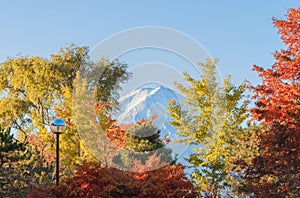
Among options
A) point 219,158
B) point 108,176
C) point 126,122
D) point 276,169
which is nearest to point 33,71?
point 126,122

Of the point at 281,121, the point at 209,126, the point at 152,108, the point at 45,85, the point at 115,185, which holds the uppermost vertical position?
the point at 45,85

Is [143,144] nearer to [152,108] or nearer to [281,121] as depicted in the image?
[152,108]

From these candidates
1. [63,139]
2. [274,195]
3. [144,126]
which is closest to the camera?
[274,195]

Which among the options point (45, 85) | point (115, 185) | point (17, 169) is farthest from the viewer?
point (45, 85)

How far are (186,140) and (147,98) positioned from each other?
207 centimetres

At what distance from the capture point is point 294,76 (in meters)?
12.6

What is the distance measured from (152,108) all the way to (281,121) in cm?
591

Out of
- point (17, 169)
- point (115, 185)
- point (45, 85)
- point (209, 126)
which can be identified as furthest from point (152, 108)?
point (45, 85)

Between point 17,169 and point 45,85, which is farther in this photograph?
point 45,85

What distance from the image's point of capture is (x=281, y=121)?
1175 cm

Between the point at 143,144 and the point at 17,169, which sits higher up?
the point at 143,144

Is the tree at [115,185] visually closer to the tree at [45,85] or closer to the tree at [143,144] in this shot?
the tree at [143,144]

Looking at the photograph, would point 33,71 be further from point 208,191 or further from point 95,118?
point 208,191

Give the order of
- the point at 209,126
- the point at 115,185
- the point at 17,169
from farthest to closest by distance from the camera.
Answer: the point at 209,126
the point at 17,169
the point at 115,185
